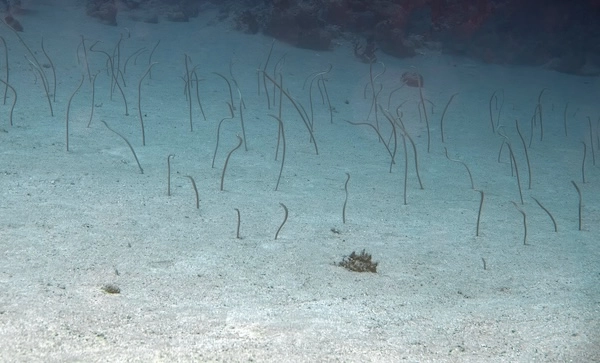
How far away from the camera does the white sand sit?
2670 millimetres

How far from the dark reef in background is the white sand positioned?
232 inches

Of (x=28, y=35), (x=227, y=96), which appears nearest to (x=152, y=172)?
(x=227, y=96)

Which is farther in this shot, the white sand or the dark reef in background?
the dark reef in background

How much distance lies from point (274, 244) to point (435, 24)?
1334 cm

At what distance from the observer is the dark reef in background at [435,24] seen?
47.0 ft

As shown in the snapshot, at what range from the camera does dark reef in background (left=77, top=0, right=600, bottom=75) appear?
14328mm

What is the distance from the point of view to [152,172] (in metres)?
Result: 5.47

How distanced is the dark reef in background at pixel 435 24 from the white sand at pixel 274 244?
19.3 feet

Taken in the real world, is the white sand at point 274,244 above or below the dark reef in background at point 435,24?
below

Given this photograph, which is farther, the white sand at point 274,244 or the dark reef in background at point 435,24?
the dark reef in background at point 435,24

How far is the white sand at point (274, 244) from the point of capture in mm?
2670

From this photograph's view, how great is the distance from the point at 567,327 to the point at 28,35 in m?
12.4

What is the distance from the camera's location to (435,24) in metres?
15.9

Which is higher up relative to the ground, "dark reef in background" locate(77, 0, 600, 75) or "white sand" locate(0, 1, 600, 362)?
"dark reef in background" locate(77, 0, 600, 75)
